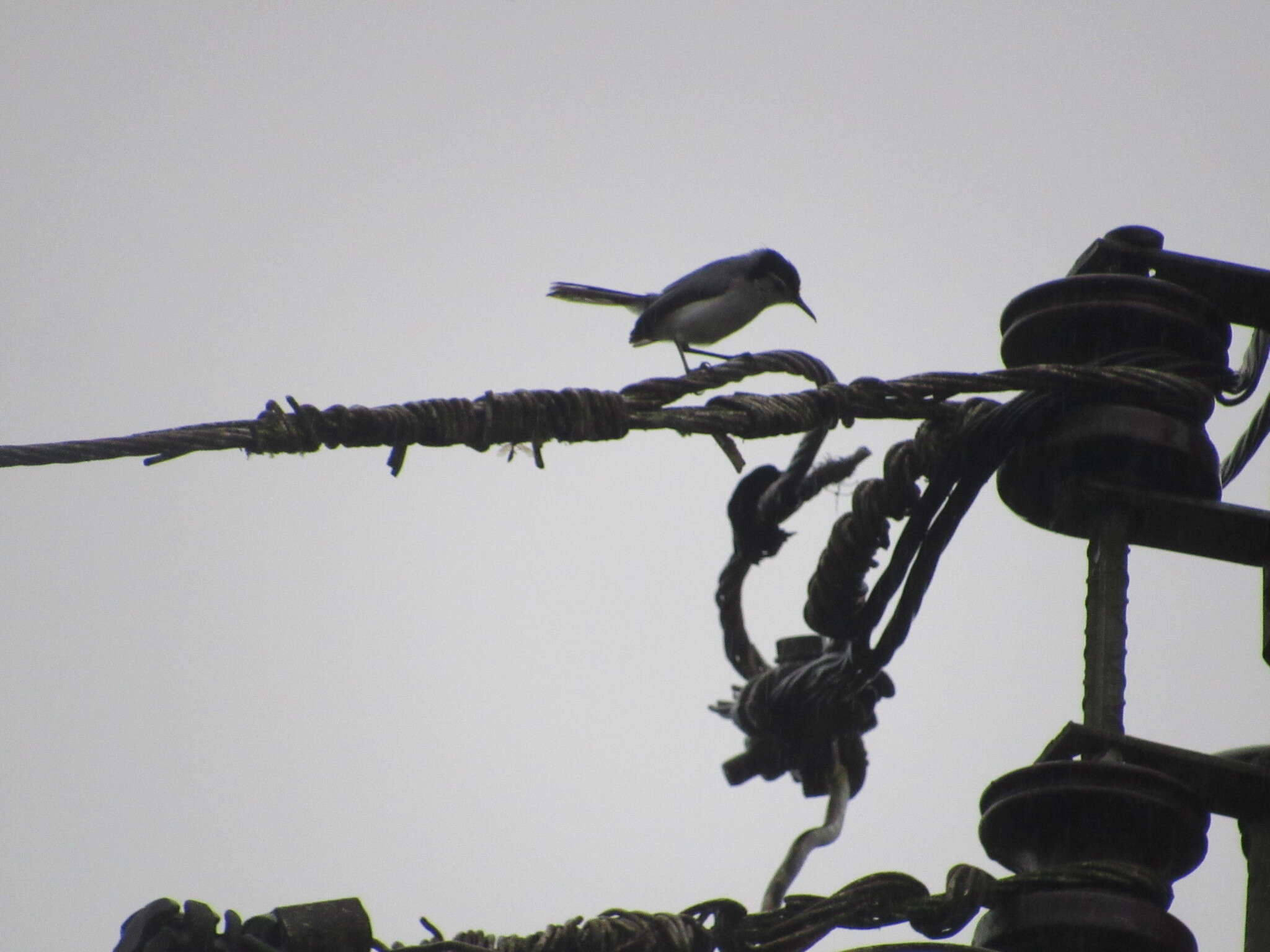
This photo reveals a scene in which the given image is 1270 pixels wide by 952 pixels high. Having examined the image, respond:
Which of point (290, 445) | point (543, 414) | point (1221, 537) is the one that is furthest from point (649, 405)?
point (1221, 537)

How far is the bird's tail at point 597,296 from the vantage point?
7.95m

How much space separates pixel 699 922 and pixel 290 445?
2.94 ft

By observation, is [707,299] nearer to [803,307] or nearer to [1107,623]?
[803,307]

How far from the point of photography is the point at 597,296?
26.4ft

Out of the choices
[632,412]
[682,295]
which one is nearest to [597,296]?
[682,295]

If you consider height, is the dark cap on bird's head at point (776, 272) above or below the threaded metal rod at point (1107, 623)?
above

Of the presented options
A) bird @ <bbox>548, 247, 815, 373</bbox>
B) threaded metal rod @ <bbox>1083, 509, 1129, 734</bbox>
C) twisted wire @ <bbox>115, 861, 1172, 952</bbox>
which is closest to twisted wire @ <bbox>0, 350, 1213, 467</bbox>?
threaded metal rod @ <bbox>1083, 509, 1129, 734</bbox>

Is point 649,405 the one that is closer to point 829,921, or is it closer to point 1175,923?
point 829,921

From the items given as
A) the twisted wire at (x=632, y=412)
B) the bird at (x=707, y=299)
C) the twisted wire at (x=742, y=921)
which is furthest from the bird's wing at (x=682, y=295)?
the twisted wire at (x=742, y=921)

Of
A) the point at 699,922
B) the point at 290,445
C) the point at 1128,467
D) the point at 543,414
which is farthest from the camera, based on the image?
the point at 1128,467

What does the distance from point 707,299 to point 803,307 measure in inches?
40.7

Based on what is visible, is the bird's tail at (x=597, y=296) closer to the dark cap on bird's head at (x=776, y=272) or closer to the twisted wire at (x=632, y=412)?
the dark cap on bird's head at (x=776, y=272)

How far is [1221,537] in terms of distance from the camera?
2752 millimetres

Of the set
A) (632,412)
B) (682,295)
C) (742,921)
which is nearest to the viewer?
(742,921)
